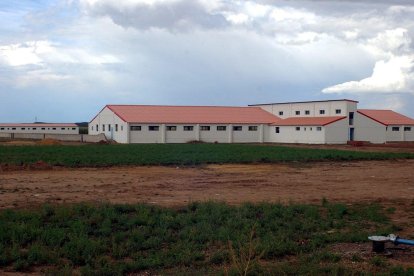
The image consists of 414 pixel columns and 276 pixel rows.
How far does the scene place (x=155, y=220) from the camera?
452 inches

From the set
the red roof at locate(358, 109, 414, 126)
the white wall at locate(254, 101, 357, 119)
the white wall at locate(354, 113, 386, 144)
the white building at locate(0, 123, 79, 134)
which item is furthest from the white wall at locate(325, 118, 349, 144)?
the white building at locate(0, 123, 79, 134)

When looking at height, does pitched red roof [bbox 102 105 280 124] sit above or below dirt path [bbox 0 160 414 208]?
above

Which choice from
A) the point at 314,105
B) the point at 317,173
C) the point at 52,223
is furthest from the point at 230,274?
the point at 314,105

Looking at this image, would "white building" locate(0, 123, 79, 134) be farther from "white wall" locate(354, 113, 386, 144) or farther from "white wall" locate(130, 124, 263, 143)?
"white wall" locate(354, 113, 386, 144)

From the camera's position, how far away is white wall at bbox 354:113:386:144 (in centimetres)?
6200

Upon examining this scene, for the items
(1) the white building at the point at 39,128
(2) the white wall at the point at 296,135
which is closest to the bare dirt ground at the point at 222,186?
(2) the white wall at the point at 296,135

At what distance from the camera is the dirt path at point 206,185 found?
16.1 metres

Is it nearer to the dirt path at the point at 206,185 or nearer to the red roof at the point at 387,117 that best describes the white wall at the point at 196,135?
the red roof at the point at 387,117

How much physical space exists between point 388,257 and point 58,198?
404 inches

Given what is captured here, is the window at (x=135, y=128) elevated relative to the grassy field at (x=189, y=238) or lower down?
elevated

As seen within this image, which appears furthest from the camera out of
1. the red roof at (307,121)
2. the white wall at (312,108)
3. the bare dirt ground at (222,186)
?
the white wall at (312,108)

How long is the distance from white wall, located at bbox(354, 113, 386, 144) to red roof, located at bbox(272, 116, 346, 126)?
378cm

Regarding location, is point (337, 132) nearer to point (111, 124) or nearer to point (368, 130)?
point (368, 130)

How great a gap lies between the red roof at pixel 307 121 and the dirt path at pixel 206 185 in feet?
96.8
